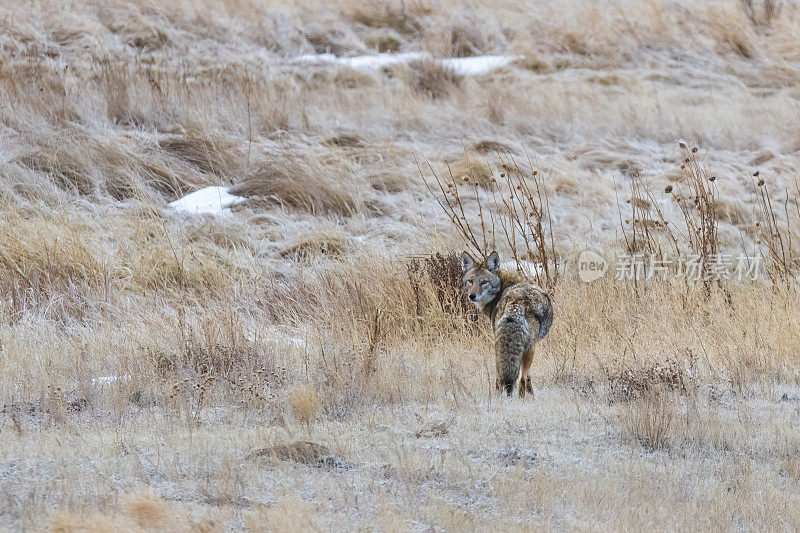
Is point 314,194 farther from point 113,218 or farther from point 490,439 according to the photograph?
point 490,439

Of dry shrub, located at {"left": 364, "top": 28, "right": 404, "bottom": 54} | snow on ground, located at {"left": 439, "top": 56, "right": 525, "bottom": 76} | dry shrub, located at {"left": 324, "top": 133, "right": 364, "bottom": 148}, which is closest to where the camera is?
dry shrub, located at {"left": 324, "top": 133, "right": 364, "bottom": 148}

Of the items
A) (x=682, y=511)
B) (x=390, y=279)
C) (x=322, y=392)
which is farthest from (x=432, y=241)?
(x=682, y=511)

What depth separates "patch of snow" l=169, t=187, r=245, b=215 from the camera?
11425mm

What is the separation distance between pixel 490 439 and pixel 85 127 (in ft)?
31.0

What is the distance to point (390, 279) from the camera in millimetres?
8859

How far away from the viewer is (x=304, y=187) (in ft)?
38.2

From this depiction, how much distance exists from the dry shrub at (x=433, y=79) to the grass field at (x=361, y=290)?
3.1 inches

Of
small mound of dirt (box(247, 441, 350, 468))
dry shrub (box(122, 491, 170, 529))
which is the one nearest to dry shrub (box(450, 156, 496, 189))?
small mound of dirt (box(247, 441, 350, 468))

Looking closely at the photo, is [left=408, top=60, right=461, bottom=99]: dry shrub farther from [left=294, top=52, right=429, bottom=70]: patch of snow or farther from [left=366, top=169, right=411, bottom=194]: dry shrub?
[left=366, top=169, right=411, bottom=194]: dry shrub

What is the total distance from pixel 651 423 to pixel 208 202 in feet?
23.8

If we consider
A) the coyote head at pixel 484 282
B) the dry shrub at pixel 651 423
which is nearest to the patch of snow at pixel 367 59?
the coyote head at pixel 484 282

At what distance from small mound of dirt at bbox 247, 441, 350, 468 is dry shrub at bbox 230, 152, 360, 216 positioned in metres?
6.56

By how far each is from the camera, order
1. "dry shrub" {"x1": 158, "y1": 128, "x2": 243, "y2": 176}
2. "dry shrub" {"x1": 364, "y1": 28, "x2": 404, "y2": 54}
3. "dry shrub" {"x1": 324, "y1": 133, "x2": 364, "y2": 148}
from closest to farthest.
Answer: "dry shrub" {"x1": 158, "y1": 128, "x2": 243, "y2": 176}
"dry shrub" {"x1": 324, "y1": 133, "x2": 364, "y2": 148}
"dry shrub" {"x1": 364, "y1": 28, "x2": 404, "y2": 54}

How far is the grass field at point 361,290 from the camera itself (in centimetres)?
471
